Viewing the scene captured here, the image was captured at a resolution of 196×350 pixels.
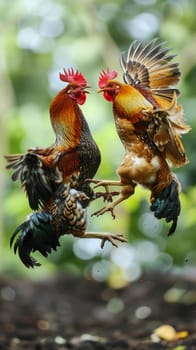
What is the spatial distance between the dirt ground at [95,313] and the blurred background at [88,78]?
25 cm

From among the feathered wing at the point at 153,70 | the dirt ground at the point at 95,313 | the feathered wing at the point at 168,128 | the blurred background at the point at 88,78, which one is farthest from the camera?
the blurred background at the point at 88,78

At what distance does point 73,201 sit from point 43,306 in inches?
148

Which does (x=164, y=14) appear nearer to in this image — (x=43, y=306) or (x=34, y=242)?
(x=43, y=306)

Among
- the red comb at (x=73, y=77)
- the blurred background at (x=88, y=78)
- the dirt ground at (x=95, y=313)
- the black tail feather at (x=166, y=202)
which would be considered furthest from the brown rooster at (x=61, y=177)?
the blurred background at (x=88, y=78)

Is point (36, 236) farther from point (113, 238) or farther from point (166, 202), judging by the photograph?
point (166, 202)

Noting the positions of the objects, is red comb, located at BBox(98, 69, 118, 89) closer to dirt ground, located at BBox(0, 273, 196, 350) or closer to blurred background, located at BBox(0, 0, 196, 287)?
dirt ground, located at BBox(0, 273, 196, 350)

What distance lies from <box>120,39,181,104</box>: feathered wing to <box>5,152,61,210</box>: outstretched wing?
39 cm

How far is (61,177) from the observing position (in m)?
2.07

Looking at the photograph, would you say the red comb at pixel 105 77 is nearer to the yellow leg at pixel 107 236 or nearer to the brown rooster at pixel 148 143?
the brown rooster at pixel 148 143

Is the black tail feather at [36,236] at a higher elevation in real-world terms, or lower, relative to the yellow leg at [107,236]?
higher

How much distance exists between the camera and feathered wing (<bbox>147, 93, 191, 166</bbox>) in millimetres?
1959

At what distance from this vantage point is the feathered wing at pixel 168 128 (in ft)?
6.43

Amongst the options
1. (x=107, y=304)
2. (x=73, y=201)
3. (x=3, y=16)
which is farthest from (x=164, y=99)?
(x=3, y=16)

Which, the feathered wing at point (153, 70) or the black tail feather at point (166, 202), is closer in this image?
the black tail feather at point (166, 202)
